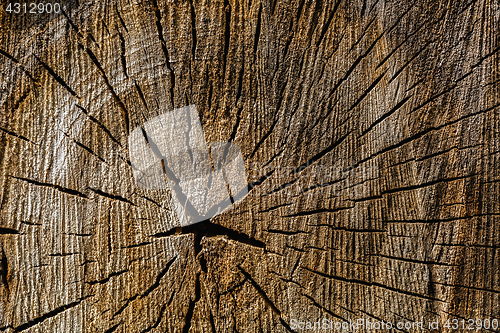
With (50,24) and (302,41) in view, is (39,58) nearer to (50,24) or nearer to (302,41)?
(50,24)

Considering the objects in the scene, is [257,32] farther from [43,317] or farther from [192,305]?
[43,317]

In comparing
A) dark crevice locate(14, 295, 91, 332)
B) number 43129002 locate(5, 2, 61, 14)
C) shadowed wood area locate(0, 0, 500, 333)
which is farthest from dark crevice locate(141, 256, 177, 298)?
number 43129002 locate(5, 2, 61, 14)

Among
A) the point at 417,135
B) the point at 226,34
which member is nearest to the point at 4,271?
the point at 226,34

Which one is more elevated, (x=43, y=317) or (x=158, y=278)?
(x=158, y=278)

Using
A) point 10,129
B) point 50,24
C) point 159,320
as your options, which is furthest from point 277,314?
point 50,24

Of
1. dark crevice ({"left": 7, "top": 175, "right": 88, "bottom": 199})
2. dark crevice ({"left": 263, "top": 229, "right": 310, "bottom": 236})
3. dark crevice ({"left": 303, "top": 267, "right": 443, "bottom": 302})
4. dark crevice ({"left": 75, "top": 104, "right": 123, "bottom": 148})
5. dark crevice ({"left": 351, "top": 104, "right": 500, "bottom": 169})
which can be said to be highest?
dark crevice ({"left": 75, "top": 104, "right": 123, "bottom": 148})

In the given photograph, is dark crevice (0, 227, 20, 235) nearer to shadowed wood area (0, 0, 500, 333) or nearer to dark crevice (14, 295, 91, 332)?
shadowed wood area (0, 0, 500, 333)

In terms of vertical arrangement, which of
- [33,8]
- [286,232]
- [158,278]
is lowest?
[158,278]
